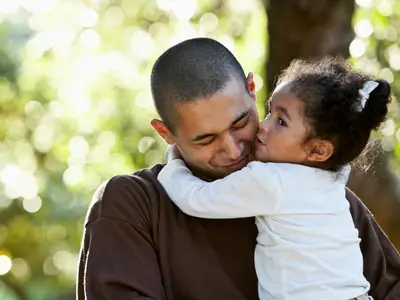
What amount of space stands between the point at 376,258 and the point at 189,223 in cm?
74

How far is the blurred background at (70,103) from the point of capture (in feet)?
39.3

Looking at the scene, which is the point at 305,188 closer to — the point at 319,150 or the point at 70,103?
the point at 319,150

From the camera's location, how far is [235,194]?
10.4 feet

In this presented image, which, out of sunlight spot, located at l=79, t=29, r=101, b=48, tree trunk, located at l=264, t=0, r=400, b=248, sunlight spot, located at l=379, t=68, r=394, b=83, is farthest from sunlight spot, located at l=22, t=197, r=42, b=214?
tree trunk, located at l=264, t=0, r=400, b=248

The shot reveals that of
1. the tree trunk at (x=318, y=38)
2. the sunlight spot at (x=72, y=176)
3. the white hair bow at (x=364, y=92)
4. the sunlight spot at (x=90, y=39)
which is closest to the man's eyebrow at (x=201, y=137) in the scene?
the white hair bow at (x=364, y=92)

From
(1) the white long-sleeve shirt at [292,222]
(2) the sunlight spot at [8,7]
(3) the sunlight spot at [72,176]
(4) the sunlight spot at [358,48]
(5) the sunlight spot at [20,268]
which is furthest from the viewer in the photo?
(5) the sunlight spot at [20,268]

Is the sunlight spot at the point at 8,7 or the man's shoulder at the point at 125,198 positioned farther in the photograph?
the sunlight spot at the point at 8,7

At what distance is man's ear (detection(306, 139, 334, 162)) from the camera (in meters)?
3.20

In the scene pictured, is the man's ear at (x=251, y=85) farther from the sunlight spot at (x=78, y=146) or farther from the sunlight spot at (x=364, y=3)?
the sunlight spot at (x=78, y=146)

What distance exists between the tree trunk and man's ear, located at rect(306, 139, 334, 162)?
2.65 meters

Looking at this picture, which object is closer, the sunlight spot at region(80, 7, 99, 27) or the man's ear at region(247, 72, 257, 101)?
the man's ear at region(247, 72, 257, 101)

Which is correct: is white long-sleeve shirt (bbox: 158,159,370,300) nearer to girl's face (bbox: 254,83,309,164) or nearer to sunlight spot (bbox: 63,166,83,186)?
girl's face (bbox: 254,83,309,164)

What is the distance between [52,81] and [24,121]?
76 cm

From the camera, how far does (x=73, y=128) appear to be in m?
13.7
